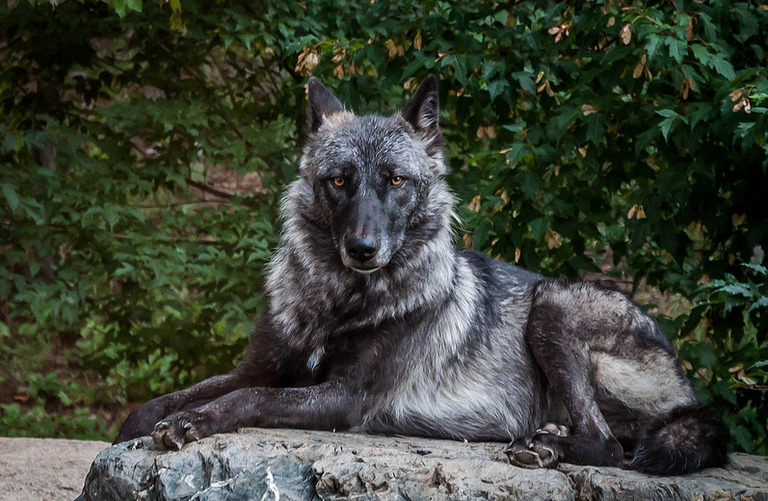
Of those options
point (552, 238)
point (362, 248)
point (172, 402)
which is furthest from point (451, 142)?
point (172, 402)

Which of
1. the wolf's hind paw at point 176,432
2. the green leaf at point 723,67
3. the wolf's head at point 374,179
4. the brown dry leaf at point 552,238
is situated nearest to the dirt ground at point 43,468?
the wolf's hind paw at point 176,432

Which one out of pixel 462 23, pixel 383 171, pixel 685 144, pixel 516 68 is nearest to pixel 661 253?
pixel 685 144

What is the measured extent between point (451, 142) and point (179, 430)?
416 centimetres

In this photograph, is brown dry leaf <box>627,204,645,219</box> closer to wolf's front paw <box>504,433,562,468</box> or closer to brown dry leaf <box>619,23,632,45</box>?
brown dry leaf <box>619,23,632,45</box>

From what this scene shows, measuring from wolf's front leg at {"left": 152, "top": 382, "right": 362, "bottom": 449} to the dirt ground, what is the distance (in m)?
1.90

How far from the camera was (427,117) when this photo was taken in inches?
183

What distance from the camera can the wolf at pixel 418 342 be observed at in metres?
3.96

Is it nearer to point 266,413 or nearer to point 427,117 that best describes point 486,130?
point 427,117

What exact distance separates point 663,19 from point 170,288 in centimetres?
404

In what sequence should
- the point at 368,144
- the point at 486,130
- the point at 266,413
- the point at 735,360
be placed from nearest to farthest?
the point at 266,413
the point at 368,144
the point at 735,360
the point at 486,130

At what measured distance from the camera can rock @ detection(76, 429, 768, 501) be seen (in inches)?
134

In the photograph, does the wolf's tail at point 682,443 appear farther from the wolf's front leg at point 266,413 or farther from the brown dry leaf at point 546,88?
the brown dry leaf at point 546,88

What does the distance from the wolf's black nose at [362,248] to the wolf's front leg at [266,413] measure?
0.58 m

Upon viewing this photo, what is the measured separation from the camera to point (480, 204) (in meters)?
5.75
